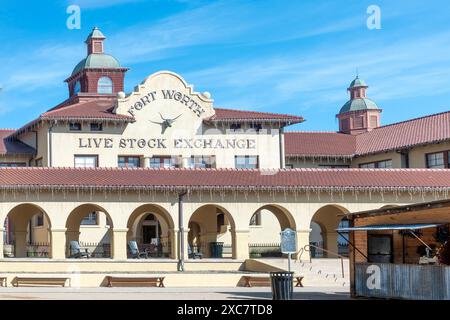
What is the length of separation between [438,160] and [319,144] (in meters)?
9.38

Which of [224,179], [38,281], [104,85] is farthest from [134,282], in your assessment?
[104,85]

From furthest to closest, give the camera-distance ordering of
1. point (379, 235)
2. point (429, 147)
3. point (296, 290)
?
point (429, 147), point (296, 290), point (379, 235)

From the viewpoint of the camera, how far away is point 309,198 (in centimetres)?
4838

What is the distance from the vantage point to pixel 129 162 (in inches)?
2169

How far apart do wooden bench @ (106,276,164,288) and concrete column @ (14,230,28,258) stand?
14935mm

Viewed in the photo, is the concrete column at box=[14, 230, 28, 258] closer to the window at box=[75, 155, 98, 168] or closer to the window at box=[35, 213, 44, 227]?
the window at box=[35, 213, 44, 227]

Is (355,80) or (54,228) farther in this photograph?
(355,80)

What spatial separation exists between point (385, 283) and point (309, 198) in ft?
66.9

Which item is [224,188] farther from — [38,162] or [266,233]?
[38,162]

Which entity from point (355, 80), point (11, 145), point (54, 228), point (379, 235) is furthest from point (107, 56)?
point (379, 235)

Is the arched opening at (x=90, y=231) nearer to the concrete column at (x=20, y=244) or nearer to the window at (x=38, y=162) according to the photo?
the concrete column at (x=20, y=244)

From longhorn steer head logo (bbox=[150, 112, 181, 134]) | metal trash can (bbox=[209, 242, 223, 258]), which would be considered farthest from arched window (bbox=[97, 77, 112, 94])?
metal trash can (bbox=[209, 242, 223, 258])

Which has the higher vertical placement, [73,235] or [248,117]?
[248,117]

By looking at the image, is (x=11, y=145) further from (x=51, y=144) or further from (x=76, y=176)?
(x=76, y=176)
